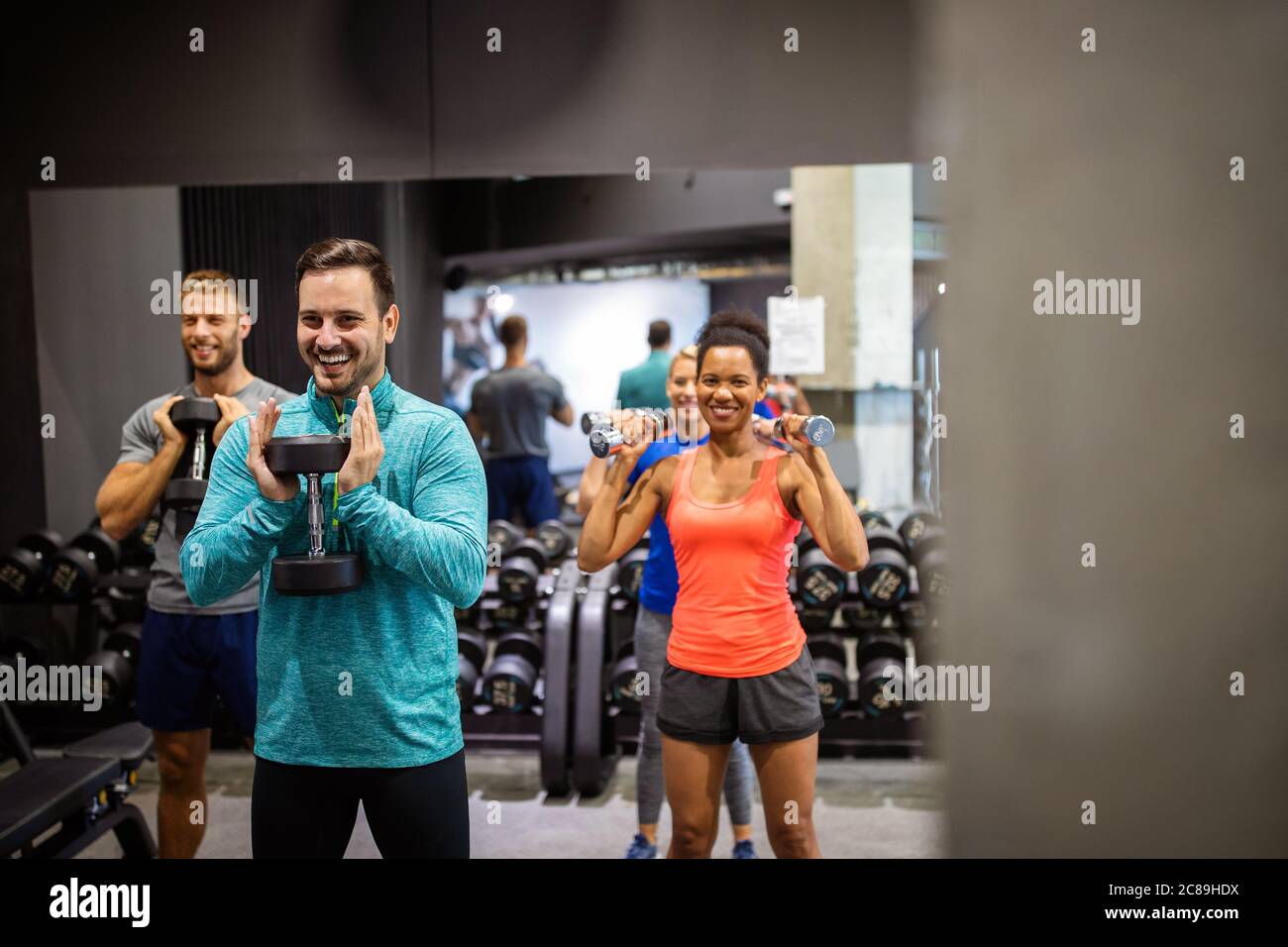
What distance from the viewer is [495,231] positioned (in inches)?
322

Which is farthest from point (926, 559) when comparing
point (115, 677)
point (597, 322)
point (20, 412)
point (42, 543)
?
point (597, 322)

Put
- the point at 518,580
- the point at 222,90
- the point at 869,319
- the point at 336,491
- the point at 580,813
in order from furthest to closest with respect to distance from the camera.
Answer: the point at 869,319 → the point at 518,580 → the point at 580,813 → the point at 222,90 → the point at 336,491

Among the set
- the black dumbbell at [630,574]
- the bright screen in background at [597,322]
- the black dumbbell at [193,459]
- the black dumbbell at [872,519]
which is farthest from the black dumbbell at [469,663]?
the bright screen in background at [597,322]

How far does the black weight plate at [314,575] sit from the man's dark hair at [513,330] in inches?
129

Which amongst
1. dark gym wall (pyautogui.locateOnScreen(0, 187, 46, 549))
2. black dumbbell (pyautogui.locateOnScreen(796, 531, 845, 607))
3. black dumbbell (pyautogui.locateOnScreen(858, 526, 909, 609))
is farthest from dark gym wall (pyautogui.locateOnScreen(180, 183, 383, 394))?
black dumbbell (pyautogui.locateOnScreen(858, 526, 909, 609))

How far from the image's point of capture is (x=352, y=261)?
174cm

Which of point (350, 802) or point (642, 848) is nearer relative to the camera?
point (350, 802)

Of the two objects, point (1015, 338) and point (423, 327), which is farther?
point (423, 327)

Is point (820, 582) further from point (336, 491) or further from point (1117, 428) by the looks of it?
point (336, 491)

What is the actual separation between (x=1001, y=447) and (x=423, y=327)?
19.6ft

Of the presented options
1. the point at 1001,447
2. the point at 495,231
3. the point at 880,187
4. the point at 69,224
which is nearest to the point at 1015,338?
the point at 1001,447

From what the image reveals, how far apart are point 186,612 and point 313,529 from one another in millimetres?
1123
